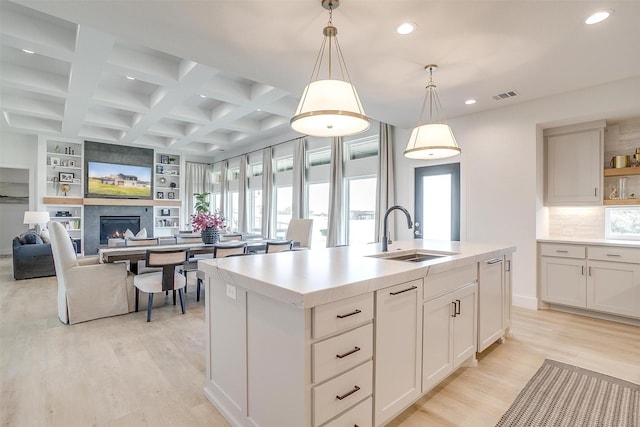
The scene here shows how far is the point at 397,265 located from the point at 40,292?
5653mm

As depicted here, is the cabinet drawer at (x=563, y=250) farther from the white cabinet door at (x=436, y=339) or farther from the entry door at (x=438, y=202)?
the white cabinet door at (x=436, y=339)

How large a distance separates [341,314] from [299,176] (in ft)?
19.2

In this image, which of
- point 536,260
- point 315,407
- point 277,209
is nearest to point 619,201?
point 536,260

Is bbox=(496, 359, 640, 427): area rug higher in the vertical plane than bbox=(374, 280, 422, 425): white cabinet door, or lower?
lower

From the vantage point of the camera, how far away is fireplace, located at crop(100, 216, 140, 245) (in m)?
8.60

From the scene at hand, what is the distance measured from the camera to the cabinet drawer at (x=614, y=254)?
11.1 feet

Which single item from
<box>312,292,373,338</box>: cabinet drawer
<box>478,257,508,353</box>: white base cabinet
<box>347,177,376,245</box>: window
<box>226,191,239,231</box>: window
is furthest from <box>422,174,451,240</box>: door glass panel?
<box>226,191,239,231</box>: window

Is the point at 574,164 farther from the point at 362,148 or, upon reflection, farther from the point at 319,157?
the point at 319,157

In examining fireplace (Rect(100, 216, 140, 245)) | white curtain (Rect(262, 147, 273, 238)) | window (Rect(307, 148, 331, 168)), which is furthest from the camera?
fireplace (Rect(100, 216, 140, 245))

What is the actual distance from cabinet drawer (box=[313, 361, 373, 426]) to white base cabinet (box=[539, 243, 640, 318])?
3651 millimetres

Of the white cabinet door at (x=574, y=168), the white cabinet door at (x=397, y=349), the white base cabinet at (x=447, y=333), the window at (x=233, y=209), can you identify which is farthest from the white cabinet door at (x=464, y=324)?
the window at (x=233, y=209)

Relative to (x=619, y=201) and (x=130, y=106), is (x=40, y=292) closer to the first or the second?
(x=130, y=106)

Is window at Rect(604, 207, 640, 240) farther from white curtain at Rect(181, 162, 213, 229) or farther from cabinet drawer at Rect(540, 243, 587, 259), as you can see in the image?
white curtain at Rect(181, 162, 213, 229)

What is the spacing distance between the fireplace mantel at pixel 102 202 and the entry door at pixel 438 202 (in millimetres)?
7806
